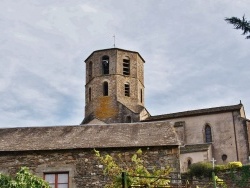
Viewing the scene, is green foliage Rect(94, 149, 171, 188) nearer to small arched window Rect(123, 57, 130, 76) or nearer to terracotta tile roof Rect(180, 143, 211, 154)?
terracotta tile roof Rect(180, 143, 211, 154)

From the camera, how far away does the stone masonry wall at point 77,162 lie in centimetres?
1766

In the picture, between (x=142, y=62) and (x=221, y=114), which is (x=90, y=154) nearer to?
(x=221, y=114)

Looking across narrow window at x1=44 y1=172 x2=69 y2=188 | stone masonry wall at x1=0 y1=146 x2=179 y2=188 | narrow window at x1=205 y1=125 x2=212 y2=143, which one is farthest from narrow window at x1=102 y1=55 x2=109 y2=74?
narrow window at x1=44 y1=172 x2=69 y2=188

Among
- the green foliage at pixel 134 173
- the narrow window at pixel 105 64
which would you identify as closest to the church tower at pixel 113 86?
the narrow window at pixel 105 64

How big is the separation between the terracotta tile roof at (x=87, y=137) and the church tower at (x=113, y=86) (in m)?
24.0

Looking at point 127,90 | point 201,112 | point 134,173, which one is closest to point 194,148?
point 201,112

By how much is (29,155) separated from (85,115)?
28955 millimetres

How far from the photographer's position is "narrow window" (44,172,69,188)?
17797 millimetres

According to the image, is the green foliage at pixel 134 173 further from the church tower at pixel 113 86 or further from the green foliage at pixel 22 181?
the church tower at pixel 113 86

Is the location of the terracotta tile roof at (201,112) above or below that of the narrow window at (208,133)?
above

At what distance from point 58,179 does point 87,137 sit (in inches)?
92.4

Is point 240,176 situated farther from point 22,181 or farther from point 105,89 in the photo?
point 105,89

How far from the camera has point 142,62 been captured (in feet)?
164

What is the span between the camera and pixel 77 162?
1803cm
